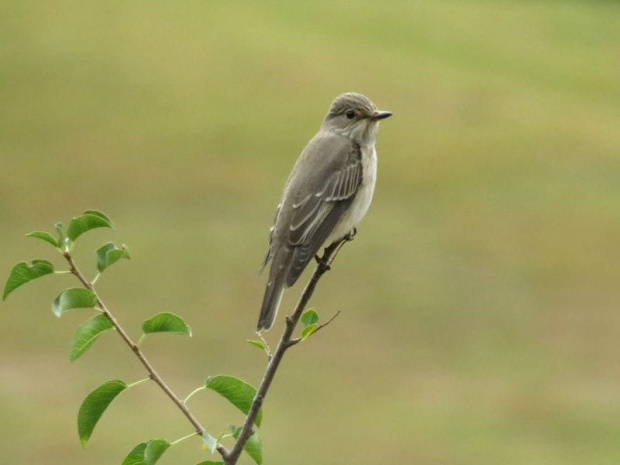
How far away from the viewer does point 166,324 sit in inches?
111

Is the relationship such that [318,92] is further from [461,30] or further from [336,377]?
[336,377]

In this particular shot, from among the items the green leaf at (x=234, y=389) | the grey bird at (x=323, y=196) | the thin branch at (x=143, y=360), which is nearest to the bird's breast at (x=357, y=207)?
the grey bird at (x=323, y=196)

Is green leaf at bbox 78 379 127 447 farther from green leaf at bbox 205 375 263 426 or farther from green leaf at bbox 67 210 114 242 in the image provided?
green leaf at bbox 67 210 114 242

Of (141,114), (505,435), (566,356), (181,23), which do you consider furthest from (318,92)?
(505,435)

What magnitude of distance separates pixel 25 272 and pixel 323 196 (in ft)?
8.17

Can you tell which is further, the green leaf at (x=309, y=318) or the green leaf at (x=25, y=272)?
the green leaf at (x=309, y=318)

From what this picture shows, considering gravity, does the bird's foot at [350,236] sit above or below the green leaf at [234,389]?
above

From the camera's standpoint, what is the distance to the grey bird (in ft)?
16.0

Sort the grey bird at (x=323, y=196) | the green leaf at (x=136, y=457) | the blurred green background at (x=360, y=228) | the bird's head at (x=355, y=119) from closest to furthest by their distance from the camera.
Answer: the green leaf at (x=136, y=457) < the grey bird at (x=323, y=196) < the bird's head at (x=355, y=119) < the blurred green background at (x=360, y=228)

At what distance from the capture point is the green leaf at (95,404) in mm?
2723

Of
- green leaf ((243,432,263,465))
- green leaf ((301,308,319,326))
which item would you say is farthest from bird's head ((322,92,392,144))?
green leaf ((243,432,263,465))

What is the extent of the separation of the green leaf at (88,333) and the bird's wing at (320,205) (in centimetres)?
206

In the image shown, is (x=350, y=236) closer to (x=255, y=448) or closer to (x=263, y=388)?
(x=255, y=448)

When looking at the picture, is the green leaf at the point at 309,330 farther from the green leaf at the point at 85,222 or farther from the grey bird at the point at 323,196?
the grey bird at the point at 323,196
